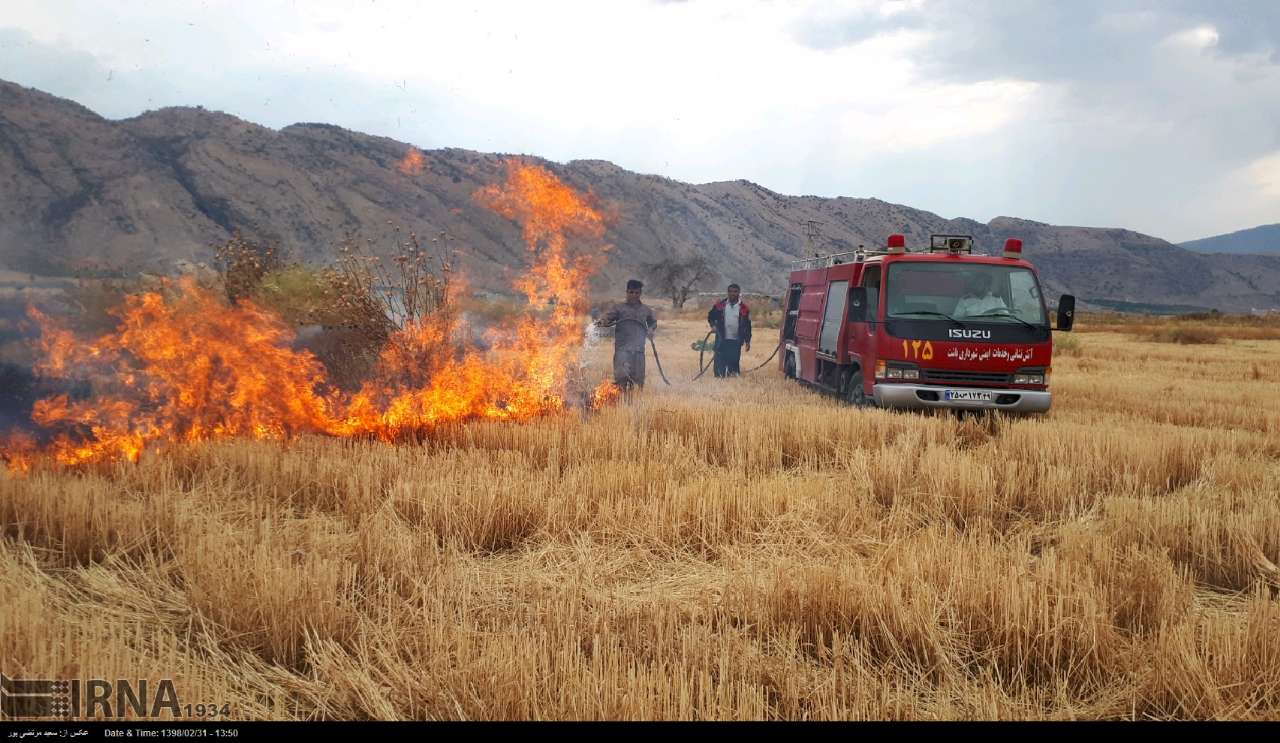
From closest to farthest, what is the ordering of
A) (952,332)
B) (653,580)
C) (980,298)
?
(653,580) < (952,332) < (980,298)

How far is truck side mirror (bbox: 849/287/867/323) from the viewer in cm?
1086

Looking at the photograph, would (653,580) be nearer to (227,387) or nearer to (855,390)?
(227,387)

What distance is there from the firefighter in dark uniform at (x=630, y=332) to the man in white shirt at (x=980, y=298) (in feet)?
14.5

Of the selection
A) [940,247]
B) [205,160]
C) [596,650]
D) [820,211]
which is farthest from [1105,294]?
[596,650]

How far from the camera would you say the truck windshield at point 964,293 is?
10.3 meters

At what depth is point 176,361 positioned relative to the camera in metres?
8.61

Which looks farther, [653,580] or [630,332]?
[630,332]

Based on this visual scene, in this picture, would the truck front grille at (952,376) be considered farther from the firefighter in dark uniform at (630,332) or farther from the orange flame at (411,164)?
the orange flame at (411,164)

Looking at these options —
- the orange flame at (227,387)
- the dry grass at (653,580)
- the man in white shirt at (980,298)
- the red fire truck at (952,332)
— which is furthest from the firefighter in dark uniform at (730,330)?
the dry grass at (653,580)

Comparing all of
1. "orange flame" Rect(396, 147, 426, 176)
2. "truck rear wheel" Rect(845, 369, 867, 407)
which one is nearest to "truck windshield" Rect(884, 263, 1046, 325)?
"truck rear wheel" Rect(845, 369, 867, 407)

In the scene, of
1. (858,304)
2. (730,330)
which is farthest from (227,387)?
(730,330)

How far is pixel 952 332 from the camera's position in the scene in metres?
10.1

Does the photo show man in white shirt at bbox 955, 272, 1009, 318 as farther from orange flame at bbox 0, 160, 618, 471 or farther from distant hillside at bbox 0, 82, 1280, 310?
distant hillside at bbox 0, 82, 1280, 310

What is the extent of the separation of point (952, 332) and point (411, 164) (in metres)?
102
